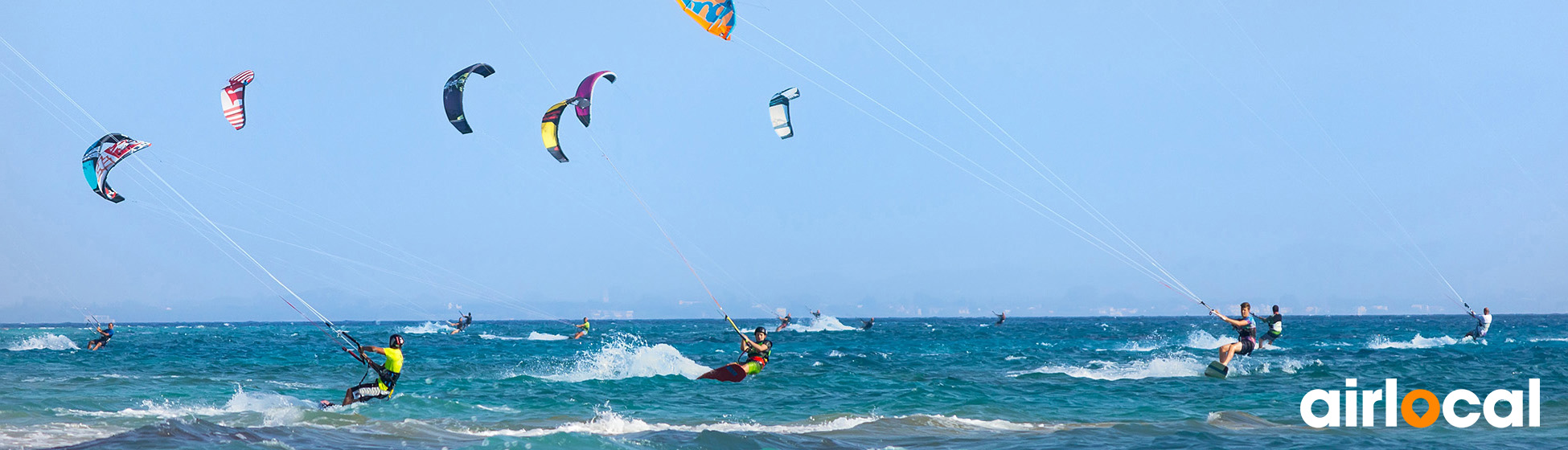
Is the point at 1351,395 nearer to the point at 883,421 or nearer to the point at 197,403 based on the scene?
the point at 883,421

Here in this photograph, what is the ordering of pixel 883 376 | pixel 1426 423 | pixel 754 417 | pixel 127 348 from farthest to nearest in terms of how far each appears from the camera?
1. pixel 127 348
2. pixel 883 376
3. pixel 754 417
4. pixel 1426 423

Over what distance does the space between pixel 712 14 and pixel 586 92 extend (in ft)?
12.7

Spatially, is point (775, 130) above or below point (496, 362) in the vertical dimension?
above

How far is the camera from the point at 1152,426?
53.2 ft

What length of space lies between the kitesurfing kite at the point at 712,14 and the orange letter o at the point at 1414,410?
13.2m

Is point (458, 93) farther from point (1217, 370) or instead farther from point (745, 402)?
point (1217, 370)

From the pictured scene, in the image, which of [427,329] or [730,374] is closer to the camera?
[730,374]

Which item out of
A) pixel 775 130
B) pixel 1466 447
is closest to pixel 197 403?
pixel 775 130

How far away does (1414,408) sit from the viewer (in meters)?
19.2

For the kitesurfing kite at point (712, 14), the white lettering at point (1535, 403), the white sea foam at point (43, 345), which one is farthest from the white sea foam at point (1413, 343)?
the white sea foam at point (43, 345)

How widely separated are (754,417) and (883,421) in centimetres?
235

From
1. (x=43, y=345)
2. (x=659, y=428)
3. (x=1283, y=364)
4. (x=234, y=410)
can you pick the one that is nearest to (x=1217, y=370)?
(x=659, y=428)

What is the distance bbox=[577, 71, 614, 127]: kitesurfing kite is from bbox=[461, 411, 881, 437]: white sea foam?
629cm

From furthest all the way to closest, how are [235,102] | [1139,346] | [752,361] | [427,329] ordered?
[427,329]
[1139,346]
[235,102]
[752,361]
